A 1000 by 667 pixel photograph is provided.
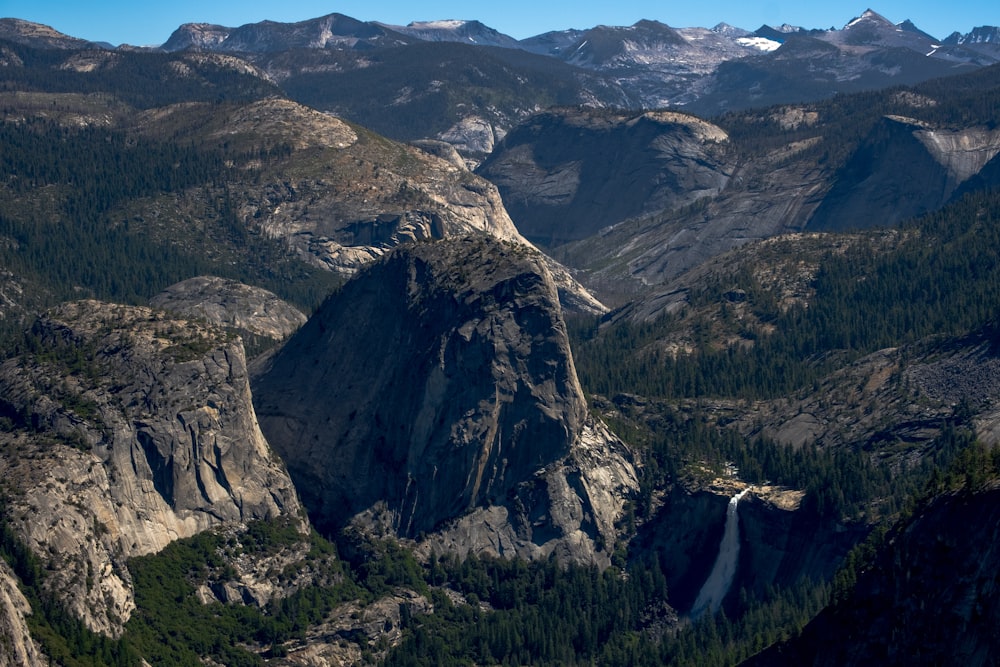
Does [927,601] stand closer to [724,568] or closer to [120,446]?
Result: [724,568]

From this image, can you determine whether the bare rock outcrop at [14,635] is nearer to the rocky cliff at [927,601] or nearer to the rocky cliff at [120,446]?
the rocky cliff at [120,446]

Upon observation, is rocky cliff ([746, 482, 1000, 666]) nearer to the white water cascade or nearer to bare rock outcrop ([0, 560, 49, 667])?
the white water cascade

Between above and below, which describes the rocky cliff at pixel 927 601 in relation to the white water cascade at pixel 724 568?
above

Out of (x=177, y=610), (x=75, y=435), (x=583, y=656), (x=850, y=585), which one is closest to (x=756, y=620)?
(x=583, y=656)

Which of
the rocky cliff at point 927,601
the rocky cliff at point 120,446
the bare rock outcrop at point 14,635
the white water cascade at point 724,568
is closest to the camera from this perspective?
the rocky cliff at point 927,601

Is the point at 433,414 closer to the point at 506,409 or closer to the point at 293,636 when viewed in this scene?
the point at 506,409

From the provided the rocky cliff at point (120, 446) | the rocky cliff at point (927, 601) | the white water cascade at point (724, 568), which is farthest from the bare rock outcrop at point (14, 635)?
the white water cascade at point (724, 568)
